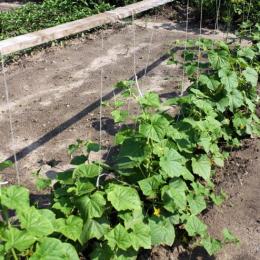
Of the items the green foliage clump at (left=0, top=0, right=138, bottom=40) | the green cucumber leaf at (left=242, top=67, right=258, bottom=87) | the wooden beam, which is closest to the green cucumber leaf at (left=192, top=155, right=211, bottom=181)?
the green cucumber leaf at (left=242, top=67, right=258, bottom=87)

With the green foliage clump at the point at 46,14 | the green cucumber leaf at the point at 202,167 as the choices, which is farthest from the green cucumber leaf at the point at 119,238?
the green foliage clump at the point at 46,14

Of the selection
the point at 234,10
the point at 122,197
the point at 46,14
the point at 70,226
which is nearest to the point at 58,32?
the point at 122,197

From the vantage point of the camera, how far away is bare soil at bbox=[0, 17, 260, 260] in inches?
130

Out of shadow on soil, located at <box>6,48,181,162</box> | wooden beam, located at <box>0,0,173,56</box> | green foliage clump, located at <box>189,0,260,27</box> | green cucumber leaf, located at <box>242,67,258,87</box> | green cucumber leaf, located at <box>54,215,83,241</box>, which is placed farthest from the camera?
green foliage clump, located at <box>189,0,260,27</box>

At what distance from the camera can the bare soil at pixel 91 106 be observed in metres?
3.29

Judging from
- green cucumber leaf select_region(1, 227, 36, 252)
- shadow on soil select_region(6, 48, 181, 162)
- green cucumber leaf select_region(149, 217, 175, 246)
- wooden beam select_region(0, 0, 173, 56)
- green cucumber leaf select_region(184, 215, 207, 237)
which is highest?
wooden beam select_region(0, 0, 173, 56)

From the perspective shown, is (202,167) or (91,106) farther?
(91,106)

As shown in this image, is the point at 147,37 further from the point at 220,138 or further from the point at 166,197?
the point at 166,197

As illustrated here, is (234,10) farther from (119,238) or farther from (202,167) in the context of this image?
(119,238)

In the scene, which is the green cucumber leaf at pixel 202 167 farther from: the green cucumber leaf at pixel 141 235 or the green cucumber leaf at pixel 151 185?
the green cucumber leaf at pixel 141 235

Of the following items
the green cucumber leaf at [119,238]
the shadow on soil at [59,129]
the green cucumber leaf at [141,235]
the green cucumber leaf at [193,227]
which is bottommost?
the shadow on soil at [59,129]

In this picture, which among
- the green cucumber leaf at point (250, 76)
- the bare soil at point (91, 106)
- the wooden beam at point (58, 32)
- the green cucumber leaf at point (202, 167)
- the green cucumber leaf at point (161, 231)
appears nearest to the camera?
the green cucumber leaf at point (161, 231)

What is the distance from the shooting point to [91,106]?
4.84 meters

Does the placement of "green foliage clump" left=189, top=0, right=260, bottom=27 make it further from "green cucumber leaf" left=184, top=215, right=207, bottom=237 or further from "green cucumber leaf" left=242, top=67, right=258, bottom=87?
"green cucumber leaf" left=184, top=215, right=207, bottom=237
